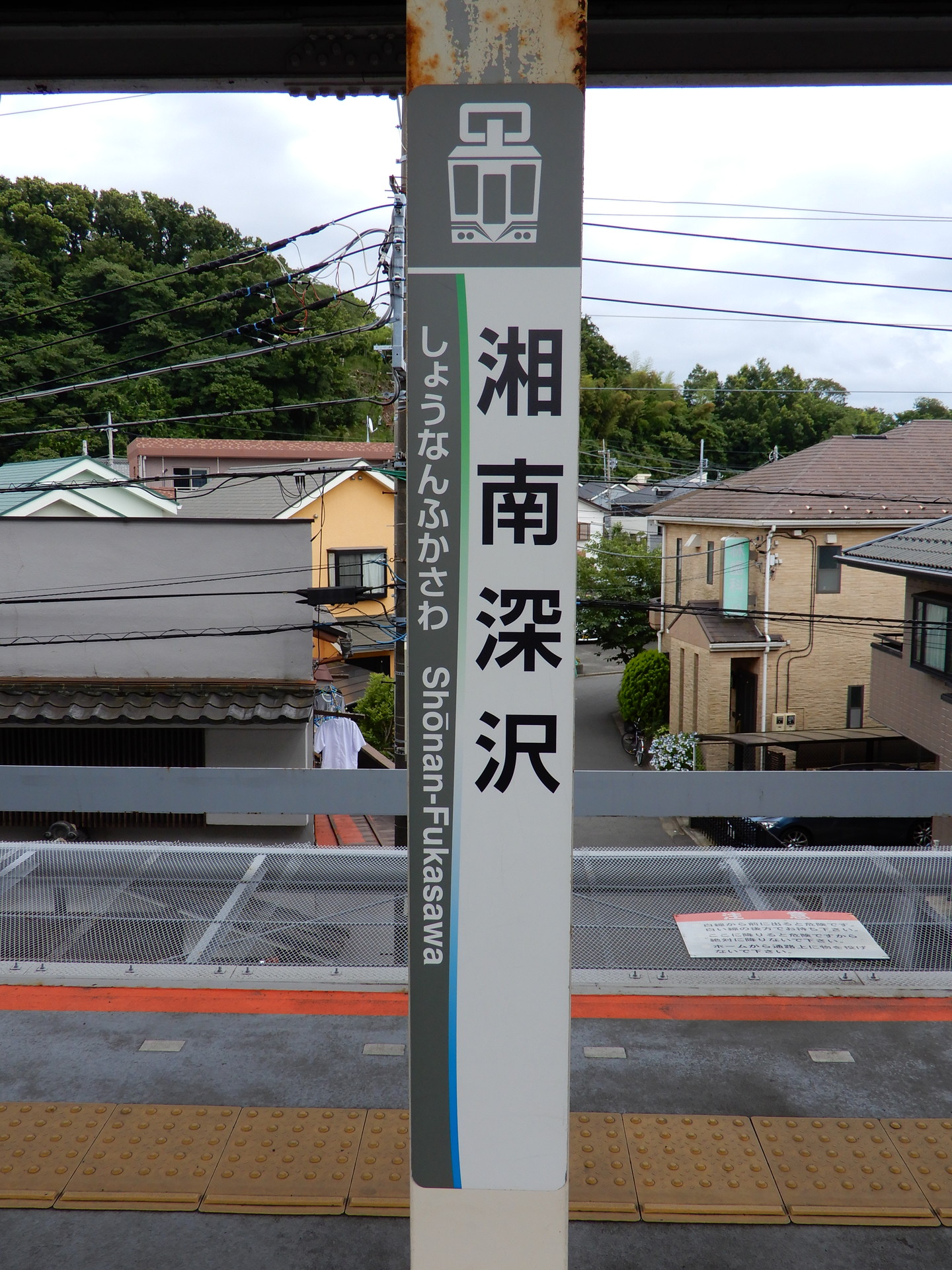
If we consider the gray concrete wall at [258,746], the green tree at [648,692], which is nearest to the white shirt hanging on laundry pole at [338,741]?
the gray concrete wall at [258,746]

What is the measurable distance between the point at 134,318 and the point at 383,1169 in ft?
62.7

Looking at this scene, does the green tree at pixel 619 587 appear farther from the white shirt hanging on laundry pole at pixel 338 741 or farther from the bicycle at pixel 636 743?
the white shirt hanging on laundry pole at pixel 338 741

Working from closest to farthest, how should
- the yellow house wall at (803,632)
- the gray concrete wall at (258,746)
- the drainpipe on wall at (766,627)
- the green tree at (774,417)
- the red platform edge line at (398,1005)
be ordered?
the red platform edge line at (398,1005), the gray concrete wall at (258,746), the drainpipe on wall at (766,627), the yellow house wall at (803,632), the green tree at (774,417)

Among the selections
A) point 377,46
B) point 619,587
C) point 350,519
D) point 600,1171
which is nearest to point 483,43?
point 377,46

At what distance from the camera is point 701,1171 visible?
8.14 ft

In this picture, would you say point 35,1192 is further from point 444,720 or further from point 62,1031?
point 444,720

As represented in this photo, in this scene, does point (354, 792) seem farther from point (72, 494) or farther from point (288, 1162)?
point (72, 494)

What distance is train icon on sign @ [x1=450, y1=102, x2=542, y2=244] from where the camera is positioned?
64.3 inches

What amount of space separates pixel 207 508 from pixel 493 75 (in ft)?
77.7

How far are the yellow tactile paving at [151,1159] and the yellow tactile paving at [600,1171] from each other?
96 centimetres

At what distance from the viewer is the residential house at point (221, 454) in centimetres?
2583

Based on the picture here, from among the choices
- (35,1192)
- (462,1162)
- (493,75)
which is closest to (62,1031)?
(35,1192)

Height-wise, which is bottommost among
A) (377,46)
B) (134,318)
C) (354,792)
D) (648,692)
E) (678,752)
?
(678,752)

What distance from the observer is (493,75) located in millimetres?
1648
